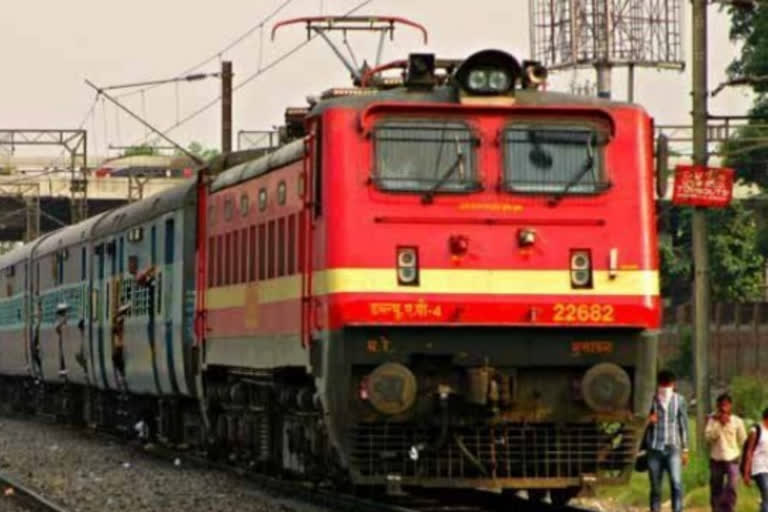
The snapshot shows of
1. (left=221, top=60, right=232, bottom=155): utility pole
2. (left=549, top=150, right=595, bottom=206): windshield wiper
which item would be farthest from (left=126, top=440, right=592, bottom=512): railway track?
(left=221, top=60, right=232, bottom=155): utility pole

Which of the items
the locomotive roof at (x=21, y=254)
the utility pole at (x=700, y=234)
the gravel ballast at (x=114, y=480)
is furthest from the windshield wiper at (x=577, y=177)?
the locomotive roof at (x=21, y=254)

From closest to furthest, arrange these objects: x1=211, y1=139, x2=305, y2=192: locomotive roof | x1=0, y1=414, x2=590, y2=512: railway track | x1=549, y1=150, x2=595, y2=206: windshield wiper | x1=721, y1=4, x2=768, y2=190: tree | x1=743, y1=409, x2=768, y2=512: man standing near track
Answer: x1=549, y1=150, x2=595, y2=206: windshield wiper, x1=743, y1=409, x2=768, y2=512: man standing near track, x1=211, y1=139, x2=305, y2=192: locomotive roof, x1=0, y1=414, x2=590, y2=512: railway track, x1=721, y1=4, x2=768, y2=190: tree

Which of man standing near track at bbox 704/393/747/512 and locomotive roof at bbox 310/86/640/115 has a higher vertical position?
locomotive roof at bbox 310/86/640/115

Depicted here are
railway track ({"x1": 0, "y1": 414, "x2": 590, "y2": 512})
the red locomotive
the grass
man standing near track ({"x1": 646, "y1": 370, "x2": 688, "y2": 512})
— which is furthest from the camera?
the grass

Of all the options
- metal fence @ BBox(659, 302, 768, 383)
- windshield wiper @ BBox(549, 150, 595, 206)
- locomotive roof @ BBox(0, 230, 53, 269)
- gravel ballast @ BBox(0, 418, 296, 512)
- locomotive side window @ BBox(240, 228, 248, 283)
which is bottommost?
gravel ballast @ BBox(0, 418, 296, 512)

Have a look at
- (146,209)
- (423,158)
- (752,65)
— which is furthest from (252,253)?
(752,65)

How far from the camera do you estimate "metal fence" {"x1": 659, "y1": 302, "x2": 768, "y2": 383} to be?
5675 centimetres

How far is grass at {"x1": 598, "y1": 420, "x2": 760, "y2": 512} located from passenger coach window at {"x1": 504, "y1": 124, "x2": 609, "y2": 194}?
448 cm

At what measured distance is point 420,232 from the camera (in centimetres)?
1752

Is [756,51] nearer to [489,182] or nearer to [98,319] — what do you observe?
[98,319]

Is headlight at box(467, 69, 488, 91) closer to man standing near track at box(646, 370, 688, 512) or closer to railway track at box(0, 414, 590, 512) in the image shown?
man standing near track at box(646, 370, 688, 512)

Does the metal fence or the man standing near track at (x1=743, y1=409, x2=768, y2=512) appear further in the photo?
the metal fence

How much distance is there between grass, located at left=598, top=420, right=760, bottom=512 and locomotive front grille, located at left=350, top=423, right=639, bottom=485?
346cm

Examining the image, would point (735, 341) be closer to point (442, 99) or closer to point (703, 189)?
point (703, 189)
